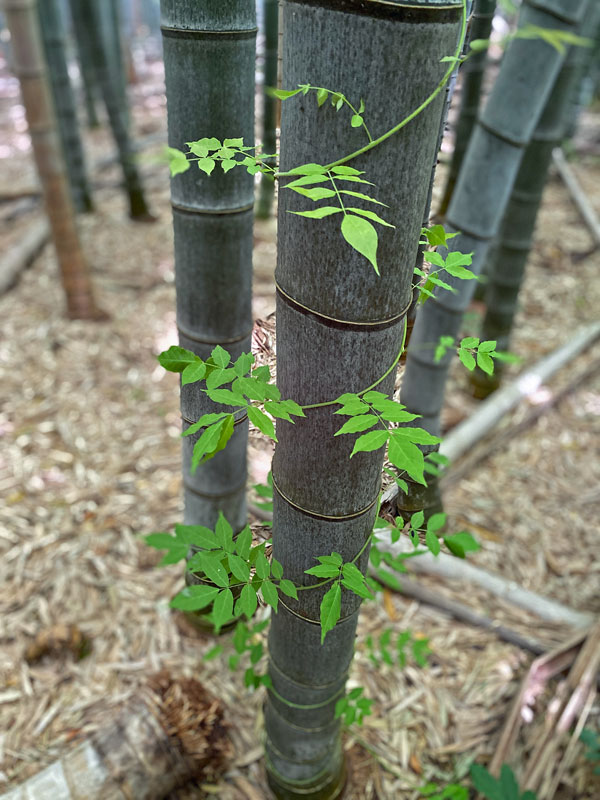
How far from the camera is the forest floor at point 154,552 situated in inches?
65.1

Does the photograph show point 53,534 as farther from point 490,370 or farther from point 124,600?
point 490,370

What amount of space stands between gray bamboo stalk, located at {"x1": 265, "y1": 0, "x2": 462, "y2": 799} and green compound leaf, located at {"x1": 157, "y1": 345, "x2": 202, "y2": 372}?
0.13m

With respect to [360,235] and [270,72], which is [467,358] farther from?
[270,72]

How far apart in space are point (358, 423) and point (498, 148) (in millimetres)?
1370

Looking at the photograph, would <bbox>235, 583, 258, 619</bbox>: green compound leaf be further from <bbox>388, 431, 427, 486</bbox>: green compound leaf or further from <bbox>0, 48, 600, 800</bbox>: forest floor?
<bbox>388, 431, 427, 486</bbox>: green compound leaf

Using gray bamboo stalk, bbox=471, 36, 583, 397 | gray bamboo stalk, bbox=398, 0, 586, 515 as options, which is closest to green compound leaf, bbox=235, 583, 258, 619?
gray bamboo stalk, bbox=398, 0, 586, 515

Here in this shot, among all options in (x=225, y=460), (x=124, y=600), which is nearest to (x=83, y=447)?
(x=124, y=600)

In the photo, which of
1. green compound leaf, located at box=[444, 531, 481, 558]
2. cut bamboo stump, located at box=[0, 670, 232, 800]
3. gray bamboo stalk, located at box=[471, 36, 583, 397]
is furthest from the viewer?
gray bamboo stalk, located at box=[471, 36, 583, 397]

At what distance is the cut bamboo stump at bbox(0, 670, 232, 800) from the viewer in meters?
1.33

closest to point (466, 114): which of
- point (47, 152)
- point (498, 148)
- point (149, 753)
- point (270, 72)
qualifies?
point (498, 148)

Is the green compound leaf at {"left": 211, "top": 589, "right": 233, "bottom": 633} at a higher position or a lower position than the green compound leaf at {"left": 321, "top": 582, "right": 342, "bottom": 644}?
lower

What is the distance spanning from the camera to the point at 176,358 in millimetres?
811

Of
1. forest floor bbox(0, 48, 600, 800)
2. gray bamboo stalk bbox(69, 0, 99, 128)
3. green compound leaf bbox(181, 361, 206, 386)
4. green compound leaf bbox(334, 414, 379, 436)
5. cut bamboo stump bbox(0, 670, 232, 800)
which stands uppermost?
green compound leaf bbox(334, 414, 379, 436)

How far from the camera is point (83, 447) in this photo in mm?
2648
